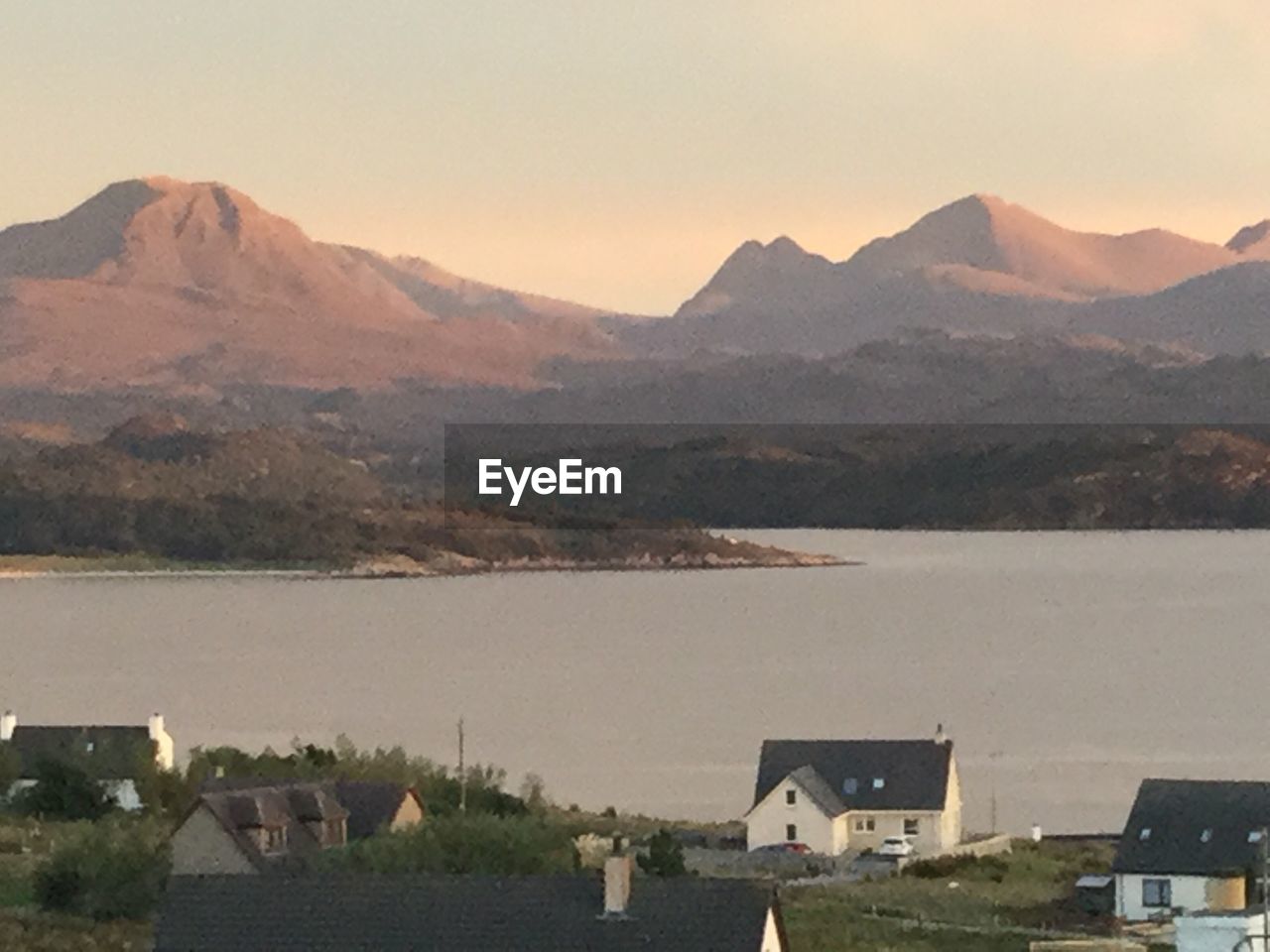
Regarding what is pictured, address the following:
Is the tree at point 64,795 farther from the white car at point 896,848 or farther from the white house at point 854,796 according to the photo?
the white car at point 896,848

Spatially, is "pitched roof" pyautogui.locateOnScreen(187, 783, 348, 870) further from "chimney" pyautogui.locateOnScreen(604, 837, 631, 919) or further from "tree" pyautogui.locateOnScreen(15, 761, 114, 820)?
"chimney" pyautogui.locateOnScreen(604, 837, 631, 919)

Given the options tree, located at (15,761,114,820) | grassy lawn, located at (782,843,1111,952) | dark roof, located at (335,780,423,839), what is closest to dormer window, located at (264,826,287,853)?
dark roof, located at (335,780,423,839)

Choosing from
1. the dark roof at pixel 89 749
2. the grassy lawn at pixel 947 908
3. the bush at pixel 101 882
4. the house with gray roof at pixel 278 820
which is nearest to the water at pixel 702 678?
the dark roof at pixel 89 749

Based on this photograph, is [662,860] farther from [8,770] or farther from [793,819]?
[8,770]

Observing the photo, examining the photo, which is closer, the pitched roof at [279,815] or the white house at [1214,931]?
the white house at [1214,931]

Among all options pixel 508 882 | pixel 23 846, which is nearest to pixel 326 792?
pixel 23 846

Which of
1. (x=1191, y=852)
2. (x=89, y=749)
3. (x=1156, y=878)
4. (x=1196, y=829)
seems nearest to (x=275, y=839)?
(x=1156, y=878)

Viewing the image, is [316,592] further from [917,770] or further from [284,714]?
[917,770]
